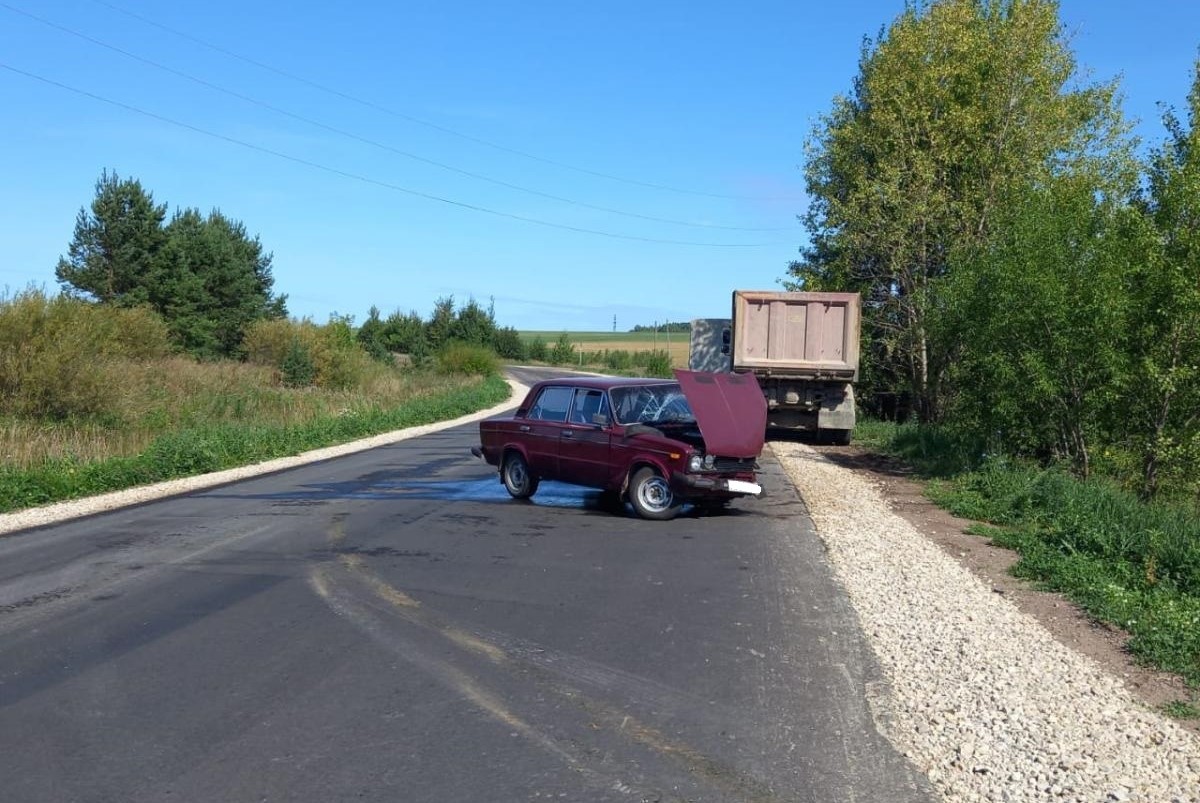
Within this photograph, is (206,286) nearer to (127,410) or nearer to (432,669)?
(127,410)

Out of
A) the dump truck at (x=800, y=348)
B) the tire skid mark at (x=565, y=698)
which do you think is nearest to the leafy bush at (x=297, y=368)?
the dump truck at (x=800, y=348)

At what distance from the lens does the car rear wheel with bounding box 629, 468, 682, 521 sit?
12695 millimetres

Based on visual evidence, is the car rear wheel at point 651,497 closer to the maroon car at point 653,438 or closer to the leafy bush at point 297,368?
the maroon car at point 653,438

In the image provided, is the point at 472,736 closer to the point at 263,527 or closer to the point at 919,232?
the point at 263,527

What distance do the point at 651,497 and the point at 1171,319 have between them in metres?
7.54

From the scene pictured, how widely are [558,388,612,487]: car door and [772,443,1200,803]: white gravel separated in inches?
160

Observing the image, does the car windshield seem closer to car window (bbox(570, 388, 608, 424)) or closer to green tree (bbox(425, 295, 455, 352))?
car window (bbox(570, 388, 608, 424))

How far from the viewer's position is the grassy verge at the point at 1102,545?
7629mm

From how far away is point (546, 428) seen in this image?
13.9 meters

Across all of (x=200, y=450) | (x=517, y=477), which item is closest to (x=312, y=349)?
(x=200, y=450)

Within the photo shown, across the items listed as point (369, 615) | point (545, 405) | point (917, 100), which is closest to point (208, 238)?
point (917, 100)

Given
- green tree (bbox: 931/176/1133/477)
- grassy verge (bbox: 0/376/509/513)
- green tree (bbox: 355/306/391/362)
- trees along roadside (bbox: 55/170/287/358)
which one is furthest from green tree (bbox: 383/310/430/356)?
green tree (bbox: 931/176/1133/477)

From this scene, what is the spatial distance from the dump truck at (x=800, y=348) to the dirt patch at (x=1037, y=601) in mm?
5721

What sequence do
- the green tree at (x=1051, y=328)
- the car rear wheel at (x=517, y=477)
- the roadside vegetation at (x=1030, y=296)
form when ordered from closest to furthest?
1. the roadside vegetation at (x=1030, y=296)
2. the car rear wheel at (x=517, y=477)
3. the green tree at (x=1051, y=328)
